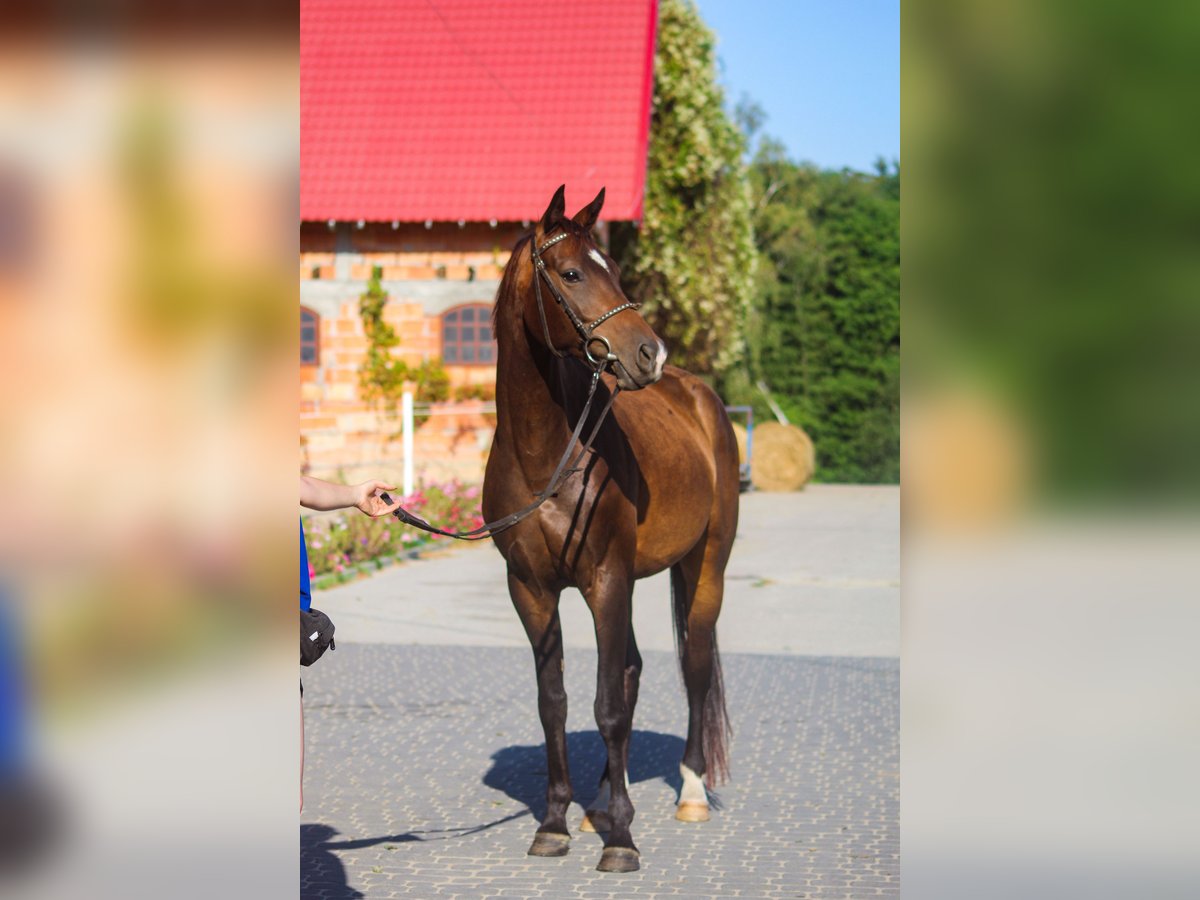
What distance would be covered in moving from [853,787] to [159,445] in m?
5.13

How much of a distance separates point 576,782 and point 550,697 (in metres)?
1.28

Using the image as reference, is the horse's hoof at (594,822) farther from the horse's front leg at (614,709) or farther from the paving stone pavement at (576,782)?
the horse's front leg at (614,709)

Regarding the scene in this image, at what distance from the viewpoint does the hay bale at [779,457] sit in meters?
28.8

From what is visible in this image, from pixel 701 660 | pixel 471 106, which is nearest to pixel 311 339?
pixel 471 106

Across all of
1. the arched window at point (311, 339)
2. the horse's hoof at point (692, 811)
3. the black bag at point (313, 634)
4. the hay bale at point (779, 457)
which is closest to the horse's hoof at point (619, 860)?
the horse's hoof at point (692, 811)

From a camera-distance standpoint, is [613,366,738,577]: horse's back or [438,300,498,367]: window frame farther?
[438,300,498,367]: window frame

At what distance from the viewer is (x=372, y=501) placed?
14.9 feet

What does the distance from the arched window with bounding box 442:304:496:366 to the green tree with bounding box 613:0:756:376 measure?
6.13 m

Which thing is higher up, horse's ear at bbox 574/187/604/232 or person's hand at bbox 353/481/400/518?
horse's ear at bbox 574/187/604/232

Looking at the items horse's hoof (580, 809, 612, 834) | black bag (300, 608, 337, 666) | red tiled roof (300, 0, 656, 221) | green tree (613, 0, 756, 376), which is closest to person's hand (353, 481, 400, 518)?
black bag (300, 608, 337, 666)

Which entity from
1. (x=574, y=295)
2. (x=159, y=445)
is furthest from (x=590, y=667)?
(x=159, y=445)

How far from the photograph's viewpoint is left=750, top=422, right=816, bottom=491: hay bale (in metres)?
28.8

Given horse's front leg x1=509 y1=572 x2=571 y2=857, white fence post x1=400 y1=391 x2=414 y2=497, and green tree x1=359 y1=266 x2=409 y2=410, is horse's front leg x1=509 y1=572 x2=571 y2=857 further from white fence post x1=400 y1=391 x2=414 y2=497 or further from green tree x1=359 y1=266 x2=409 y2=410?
green tree x1=359 y1=266 x2=409 y2=410

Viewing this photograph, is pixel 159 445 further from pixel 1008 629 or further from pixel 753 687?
pixel 753 687
